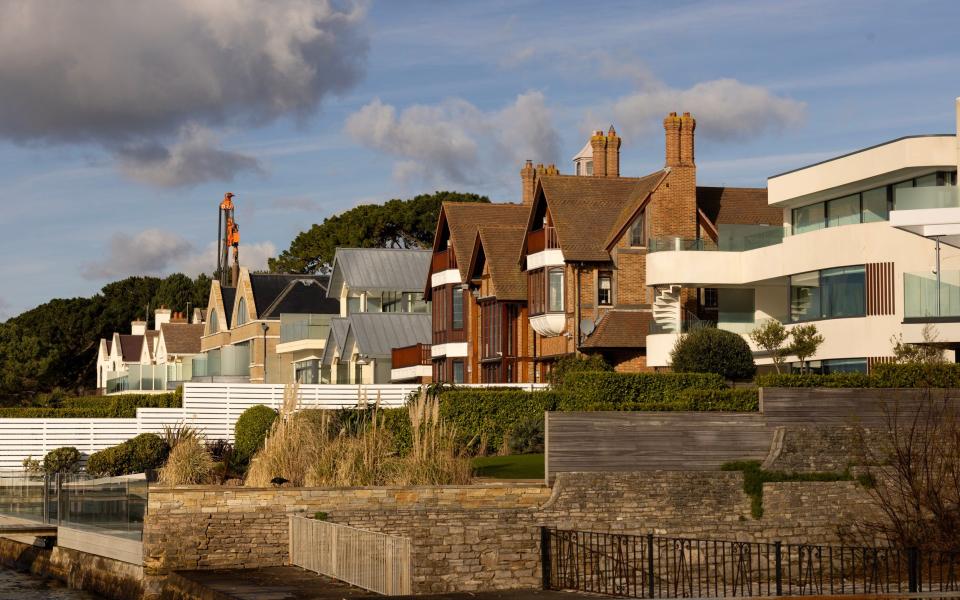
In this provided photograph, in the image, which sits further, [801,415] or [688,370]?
[688,370]

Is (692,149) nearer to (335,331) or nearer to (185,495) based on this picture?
(335,331)

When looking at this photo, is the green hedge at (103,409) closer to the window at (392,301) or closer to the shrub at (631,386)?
the window at (392,301)

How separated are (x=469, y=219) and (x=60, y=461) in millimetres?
20011

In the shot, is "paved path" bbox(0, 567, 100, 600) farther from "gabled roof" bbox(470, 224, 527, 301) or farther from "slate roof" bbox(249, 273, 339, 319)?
"slate roof" bbox(249, 273, 339, 319)

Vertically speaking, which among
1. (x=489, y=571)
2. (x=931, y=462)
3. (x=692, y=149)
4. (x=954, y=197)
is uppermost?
(x=692, y=149)

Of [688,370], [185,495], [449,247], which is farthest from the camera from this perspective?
[449,247]

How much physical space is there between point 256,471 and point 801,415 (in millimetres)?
10758

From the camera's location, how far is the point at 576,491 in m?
25.9

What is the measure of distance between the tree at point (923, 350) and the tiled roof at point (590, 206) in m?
13.6

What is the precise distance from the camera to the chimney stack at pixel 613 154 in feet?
174

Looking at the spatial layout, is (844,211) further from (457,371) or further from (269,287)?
(269,287)

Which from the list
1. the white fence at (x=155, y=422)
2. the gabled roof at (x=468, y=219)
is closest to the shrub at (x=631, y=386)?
the white fence at (x=155, y=422)

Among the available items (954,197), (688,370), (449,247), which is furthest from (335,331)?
(954,197)

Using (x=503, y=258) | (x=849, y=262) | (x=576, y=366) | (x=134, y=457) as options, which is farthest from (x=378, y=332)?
(x=849, y=262)
